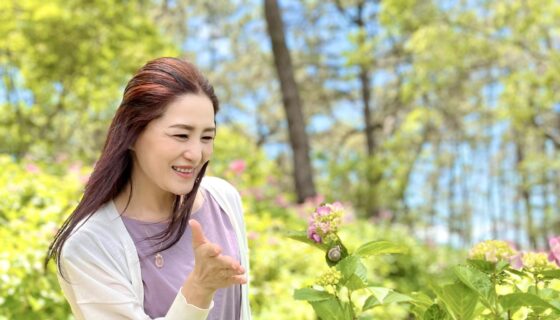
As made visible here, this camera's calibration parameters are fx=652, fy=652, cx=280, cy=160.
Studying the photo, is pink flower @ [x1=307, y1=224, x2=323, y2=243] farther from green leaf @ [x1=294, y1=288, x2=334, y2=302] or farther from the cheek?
the cheek

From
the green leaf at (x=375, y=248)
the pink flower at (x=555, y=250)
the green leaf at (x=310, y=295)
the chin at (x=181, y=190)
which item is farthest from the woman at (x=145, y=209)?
the pink flower at (x=555, y=250)

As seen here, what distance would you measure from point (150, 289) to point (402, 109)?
50.6 feet

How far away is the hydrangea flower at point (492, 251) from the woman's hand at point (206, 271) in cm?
47

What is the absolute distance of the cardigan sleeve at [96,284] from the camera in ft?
4.33

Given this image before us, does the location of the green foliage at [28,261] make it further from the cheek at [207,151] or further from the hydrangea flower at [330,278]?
the hydrangea flower at [330,278]

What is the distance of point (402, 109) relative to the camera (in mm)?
16391

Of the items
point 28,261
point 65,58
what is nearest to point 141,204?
Result: point 28,261

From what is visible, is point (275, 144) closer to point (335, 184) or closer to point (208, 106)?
point (335, 184)

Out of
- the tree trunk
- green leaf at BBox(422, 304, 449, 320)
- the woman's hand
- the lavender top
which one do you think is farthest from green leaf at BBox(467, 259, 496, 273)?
the tree trunk

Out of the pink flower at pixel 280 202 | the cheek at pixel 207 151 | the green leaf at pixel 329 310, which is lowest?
the pink flower at pixel 280 202

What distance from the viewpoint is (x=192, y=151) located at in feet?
4.55

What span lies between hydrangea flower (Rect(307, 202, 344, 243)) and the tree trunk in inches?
304

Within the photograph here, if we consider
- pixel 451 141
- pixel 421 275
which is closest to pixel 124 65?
pixel 421 275

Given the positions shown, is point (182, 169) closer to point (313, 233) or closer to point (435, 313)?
point (313, 233)
